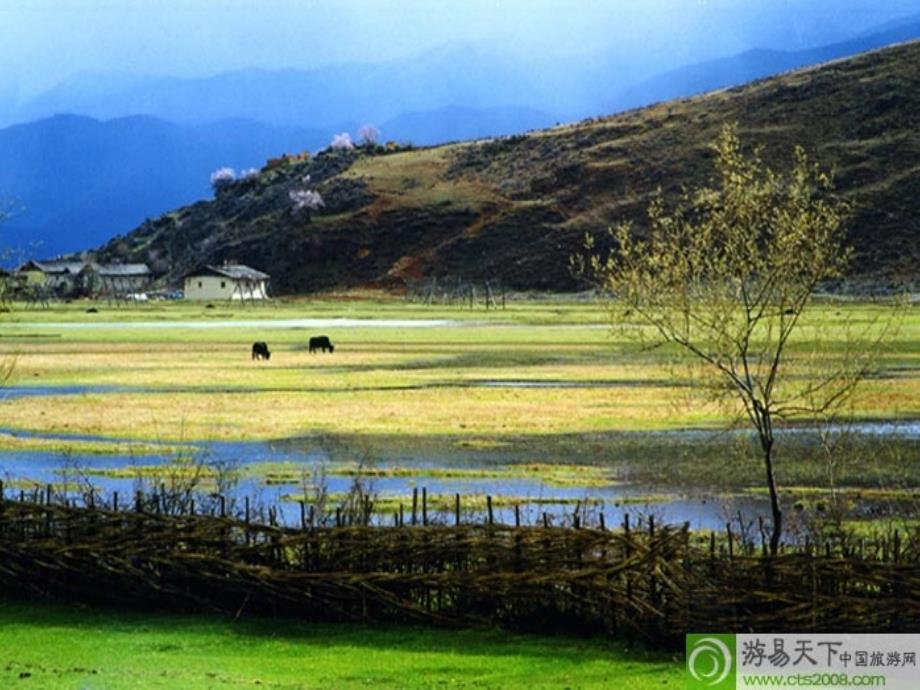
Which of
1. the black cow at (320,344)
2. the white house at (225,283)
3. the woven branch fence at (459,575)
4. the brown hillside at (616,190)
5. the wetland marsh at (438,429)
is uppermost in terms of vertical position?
the brown hillside at (616,190)

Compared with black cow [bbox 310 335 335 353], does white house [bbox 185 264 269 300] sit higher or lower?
higher

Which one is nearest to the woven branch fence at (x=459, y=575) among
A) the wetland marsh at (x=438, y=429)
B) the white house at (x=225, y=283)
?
the wetland marsh at (x=438, y=429)

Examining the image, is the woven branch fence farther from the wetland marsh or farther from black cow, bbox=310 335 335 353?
black cow, bbox=310 335 335 353

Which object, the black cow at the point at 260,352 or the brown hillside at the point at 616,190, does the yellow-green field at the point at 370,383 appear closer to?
the black cow at the point at 260,352

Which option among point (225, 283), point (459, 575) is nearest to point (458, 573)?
point (459, 575)

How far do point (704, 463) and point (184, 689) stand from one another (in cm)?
2155

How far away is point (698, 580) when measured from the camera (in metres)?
15.8

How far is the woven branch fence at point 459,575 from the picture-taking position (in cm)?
1552

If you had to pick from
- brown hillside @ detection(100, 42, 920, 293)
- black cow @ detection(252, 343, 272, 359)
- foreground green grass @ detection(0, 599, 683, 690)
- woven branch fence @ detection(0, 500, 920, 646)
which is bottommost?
foreground green grass @ detection(0, 599, 683, 690)

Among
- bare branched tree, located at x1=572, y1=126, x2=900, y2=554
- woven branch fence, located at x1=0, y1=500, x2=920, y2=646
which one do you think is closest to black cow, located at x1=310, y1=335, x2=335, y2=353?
bare branched tree, located at x1=572, y1=126, x2=900, y2=554

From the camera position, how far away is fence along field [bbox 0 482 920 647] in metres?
15.5

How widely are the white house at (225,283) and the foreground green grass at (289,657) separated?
165m

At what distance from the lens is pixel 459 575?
55.8 ft

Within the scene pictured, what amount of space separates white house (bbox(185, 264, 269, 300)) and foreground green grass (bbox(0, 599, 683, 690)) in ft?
541
